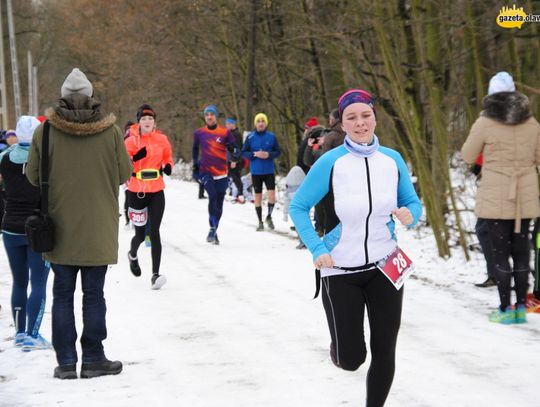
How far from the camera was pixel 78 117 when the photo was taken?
223 inches

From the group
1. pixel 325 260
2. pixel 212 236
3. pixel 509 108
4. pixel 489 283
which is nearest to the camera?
pixel 325 260

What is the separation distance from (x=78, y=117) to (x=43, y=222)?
747mm

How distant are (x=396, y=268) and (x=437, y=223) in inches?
269

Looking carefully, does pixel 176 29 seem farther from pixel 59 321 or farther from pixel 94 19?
pixel 59 321

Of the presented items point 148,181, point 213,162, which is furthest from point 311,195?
point 213,162

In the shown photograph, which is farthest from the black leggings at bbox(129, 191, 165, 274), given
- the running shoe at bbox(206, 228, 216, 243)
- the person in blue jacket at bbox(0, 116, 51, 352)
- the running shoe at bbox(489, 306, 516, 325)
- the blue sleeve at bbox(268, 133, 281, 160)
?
the blue sleeve at bbox(268, 133, 281, 160)

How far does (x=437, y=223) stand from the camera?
1102 cm

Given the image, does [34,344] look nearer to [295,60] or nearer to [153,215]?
[153,215]

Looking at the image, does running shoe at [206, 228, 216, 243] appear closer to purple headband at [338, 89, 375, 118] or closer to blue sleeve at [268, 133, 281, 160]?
blue sleeve at [268, 133, 281, 160]

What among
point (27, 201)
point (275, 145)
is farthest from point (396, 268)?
point (275, 145)

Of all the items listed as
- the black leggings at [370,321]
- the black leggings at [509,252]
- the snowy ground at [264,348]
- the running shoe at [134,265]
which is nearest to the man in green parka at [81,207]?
the snowy ground at [264,348]

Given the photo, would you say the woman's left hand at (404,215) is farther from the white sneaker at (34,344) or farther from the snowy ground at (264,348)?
the white sneaker at (34,344)

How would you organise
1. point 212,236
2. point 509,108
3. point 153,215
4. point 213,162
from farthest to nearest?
point 213,162, point 212,236, point 153,215, point 509,108

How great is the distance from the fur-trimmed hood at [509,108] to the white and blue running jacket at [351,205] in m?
3.19
